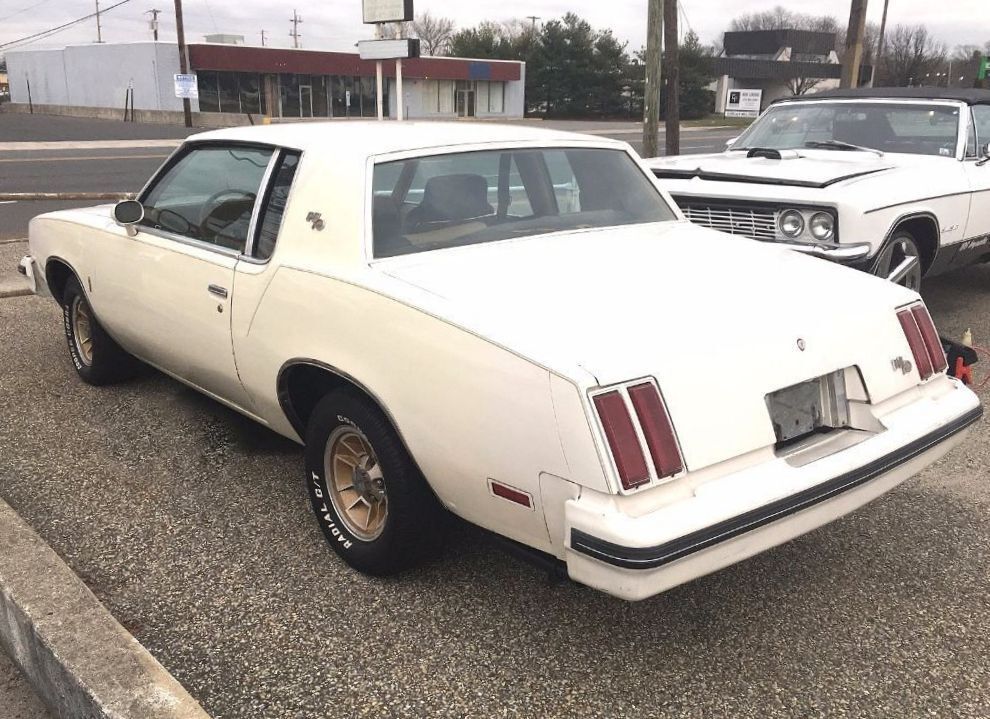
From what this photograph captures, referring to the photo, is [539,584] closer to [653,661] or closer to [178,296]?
[653,661]

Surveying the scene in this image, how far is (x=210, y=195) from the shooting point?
4051mm

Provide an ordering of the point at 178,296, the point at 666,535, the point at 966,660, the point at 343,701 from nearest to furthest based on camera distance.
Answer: the point at 666,535 → the point at 343,701 → the point at 966,660 → the point at 178,296

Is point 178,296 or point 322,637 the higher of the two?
point 178,296

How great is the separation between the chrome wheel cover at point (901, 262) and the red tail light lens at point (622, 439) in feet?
12.5

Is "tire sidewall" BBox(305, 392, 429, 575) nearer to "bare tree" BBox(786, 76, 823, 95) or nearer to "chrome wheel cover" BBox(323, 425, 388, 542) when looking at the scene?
"chrome wheel cover" BBox(323, 425, 388, 542)

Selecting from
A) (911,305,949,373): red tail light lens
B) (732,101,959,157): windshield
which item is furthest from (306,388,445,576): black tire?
(732,101,959,157): windshield

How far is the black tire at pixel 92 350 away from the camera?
16.2 feet

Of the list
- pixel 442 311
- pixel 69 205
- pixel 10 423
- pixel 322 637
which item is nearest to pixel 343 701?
pixel 322 637

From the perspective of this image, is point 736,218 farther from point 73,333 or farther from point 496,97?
point 496,97

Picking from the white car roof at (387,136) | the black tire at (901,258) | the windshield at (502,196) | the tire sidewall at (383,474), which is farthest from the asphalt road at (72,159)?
the black tire at (901,258)

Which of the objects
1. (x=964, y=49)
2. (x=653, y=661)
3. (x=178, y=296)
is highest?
(x=964, y=49)

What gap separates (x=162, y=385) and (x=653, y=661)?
355 centimetres

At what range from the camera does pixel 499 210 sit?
3609mm

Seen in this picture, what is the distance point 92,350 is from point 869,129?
5843 millimetres
